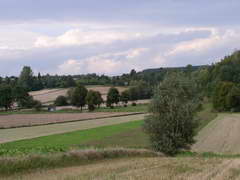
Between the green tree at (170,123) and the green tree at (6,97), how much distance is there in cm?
10799

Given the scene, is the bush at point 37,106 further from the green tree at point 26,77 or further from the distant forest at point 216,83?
the green tree at point 26,77

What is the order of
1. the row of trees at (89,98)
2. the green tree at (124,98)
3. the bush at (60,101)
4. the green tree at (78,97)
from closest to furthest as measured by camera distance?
the row of trees at (89,98)
the green tree at (78,97)
the bush at (60,101)
the green tree at (124,98)

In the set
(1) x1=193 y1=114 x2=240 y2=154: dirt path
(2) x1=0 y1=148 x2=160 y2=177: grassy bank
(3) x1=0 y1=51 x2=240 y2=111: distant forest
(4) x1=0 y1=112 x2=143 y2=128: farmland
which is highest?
(3) x1=0 y1=51 x2=240 y2=111: distant forest

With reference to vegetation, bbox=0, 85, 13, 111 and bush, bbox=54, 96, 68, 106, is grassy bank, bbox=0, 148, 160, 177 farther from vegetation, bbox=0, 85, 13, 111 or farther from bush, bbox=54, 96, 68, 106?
bush, bbox=54, 96, 68, 106

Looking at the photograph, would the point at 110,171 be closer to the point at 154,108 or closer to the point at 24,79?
the point at 154,108

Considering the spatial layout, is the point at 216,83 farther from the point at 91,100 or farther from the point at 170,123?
the point at 170,123

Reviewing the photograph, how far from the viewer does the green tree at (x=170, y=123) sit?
33094mm

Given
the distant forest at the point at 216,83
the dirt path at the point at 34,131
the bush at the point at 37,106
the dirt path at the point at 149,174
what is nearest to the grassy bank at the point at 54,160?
the dirt path at the point at 149,174

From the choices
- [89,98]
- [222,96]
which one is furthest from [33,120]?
[222,96]

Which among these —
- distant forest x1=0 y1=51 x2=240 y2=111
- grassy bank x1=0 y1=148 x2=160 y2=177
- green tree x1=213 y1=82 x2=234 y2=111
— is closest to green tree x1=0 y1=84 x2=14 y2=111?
distant forest x1=0 y1=51 x2=240 y2=111

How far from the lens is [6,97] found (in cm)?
13475

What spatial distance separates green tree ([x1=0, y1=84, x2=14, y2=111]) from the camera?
13388 cm

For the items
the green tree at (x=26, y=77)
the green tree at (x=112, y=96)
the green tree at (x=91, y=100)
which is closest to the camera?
the green tree at (x=91, y=100)

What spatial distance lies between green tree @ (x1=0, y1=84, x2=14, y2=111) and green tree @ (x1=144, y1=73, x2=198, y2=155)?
108 meters
